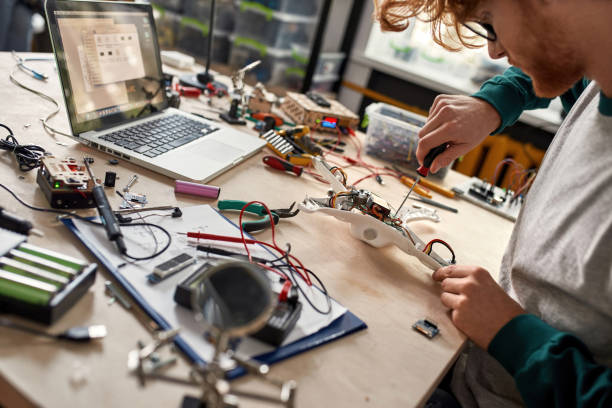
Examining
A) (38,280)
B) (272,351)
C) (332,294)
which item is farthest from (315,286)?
(38,280)

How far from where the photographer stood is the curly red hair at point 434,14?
0.79 metres

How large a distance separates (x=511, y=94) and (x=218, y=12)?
2.24 meters

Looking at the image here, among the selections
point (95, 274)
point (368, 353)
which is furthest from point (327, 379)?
point (95, 274)

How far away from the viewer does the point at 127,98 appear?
3.51 ft

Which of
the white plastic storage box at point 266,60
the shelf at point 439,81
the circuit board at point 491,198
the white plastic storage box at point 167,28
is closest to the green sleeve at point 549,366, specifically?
the circuit board at point 491,198

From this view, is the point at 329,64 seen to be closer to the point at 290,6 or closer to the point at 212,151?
the point at 290,6

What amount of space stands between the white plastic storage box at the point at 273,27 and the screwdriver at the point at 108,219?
2149 millimetres

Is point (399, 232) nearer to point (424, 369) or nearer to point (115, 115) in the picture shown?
point (424, 369)

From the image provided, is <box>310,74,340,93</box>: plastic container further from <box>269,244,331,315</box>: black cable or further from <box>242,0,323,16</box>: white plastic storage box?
<box>269,244,331,315</box>: black cable

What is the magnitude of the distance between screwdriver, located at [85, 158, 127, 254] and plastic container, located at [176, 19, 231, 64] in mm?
2341

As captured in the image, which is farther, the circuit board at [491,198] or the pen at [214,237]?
the circuit board at [491,198]

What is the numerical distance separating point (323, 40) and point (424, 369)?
2.58 meters

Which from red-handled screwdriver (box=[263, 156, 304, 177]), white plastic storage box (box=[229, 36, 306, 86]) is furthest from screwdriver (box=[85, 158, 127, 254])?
white plastic storage box (box=[229, 36, 306, 86])

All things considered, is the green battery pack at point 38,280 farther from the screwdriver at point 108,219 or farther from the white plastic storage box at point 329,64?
the white plastic storage box at point 329,64
